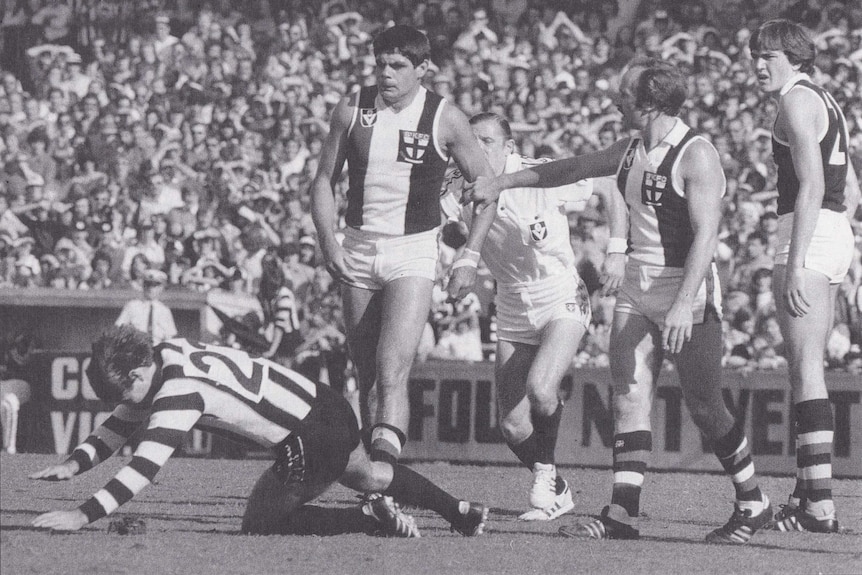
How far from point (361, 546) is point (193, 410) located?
3.29 feet

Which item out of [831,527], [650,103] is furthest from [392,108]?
[831,527]

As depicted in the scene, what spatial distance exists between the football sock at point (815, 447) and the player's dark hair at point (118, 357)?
125 inches

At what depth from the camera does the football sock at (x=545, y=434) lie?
8.31 metres

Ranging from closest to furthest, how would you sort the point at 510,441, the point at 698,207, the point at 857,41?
1. the point at 698,207
2. the point at 510,441
3. the point at 857,41

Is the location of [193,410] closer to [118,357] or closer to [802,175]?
[118,357]

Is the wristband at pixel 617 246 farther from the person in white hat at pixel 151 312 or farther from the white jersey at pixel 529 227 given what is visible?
the person in white hat at pixel 151 312

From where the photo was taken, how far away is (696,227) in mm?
6496

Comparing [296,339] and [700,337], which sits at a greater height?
[700,337]

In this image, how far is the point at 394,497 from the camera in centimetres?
661

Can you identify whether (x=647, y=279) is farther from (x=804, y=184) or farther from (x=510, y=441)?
(x=510, y=441)

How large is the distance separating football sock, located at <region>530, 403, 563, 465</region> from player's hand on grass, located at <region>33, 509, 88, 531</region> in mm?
3353

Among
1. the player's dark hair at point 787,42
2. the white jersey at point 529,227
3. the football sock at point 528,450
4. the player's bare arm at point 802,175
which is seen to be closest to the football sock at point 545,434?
the football sock at point 528,450

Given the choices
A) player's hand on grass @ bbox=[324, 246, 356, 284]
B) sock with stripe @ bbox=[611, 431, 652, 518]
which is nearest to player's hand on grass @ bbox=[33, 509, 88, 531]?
player's hand on grass @ bbox=[324, 246, 356, 284]

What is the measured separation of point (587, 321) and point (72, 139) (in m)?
13.5
